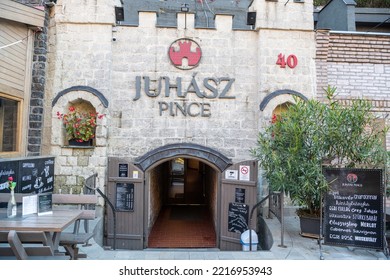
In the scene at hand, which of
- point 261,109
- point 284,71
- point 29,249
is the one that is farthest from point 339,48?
point 29,249

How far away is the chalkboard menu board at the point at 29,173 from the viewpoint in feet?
16.2

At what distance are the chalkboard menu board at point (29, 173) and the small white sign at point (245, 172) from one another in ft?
13.3

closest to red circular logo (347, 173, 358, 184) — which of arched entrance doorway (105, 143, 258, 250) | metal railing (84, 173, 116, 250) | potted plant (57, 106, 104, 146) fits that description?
arched entrance doorway (105, 143, 258, 250)

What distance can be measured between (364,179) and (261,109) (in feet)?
9.09

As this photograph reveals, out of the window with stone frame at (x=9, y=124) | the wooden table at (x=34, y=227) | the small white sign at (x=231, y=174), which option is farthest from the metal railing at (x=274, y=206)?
the window with stone frame at (x=9, y=124)

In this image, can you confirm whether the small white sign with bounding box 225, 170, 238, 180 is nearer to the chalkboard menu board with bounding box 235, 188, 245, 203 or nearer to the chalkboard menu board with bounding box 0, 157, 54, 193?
the chalkboard menu board with bounding box 235, 188, 245, 203

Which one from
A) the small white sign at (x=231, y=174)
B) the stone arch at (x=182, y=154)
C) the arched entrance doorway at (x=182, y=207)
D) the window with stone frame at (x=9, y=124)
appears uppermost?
the window with stone frame at (x=9, y=124)

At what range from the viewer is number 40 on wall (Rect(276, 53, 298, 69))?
7086mm

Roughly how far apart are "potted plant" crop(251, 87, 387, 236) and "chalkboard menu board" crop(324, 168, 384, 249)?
1.05 feet

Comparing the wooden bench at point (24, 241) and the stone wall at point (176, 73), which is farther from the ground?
the stone wall at point (176, 73)

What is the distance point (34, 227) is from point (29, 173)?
266 centimetres

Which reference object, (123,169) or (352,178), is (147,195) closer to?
(123,169)

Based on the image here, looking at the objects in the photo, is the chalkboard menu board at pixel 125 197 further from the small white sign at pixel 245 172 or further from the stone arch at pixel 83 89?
the small white sign at pixel 245 172

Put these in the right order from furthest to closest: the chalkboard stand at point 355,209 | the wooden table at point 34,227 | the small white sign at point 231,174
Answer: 1. the small white sign at point 231,174
2. the chalkboard stand at point 355,209
3. the wooden table at point 34,227
